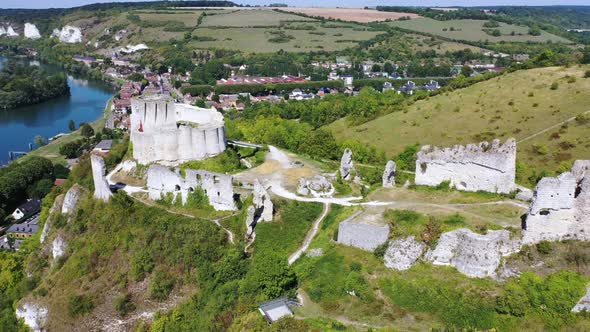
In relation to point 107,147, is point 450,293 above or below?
above

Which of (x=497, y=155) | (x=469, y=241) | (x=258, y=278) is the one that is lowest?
(x=258, y=278)

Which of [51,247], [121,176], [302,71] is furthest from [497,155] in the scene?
[302,71]

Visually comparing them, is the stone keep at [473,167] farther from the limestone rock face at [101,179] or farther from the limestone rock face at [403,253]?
the limestone rock face at [101,179]

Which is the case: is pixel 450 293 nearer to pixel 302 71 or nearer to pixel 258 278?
pixel 258 278

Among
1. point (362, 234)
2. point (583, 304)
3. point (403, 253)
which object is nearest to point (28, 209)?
point (362, 234)

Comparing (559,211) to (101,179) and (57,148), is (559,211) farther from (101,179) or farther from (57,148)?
(57,148)

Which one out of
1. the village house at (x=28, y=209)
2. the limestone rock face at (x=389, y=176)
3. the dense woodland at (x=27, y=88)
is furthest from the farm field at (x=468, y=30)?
the limestone rock face at (x=389, y=176)
